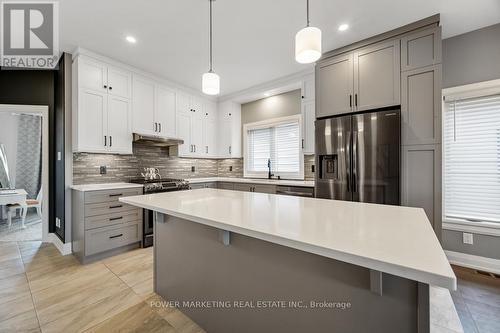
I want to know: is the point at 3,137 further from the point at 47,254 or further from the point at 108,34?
the point at 108,34

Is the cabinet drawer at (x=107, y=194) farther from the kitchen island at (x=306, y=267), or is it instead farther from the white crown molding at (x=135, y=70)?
the white crown molding at (x=135, y=70)

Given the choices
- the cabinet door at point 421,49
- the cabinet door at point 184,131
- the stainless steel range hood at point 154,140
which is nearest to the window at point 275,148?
the cabinet door at point 184,131

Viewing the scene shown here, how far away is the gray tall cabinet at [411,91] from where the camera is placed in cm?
225

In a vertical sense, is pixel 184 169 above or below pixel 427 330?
above

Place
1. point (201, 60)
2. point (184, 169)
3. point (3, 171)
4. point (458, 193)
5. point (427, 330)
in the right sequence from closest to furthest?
point (427, 330) → point (458, 193) → point (201, 60) → point (184, 169) → point (3, 171)

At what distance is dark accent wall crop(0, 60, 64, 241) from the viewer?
3082mm

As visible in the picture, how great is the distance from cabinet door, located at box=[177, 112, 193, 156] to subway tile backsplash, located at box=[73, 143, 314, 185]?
0.26 metres

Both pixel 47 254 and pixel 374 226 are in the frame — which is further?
pixel 47 254

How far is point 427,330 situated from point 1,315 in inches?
111

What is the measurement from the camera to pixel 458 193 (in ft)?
8.64

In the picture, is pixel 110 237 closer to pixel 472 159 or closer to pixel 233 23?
pixel 233 23

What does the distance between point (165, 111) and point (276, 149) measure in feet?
7.01

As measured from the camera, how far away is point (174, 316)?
173cm

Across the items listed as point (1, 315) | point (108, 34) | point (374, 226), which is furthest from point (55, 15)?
point (374, 226)
